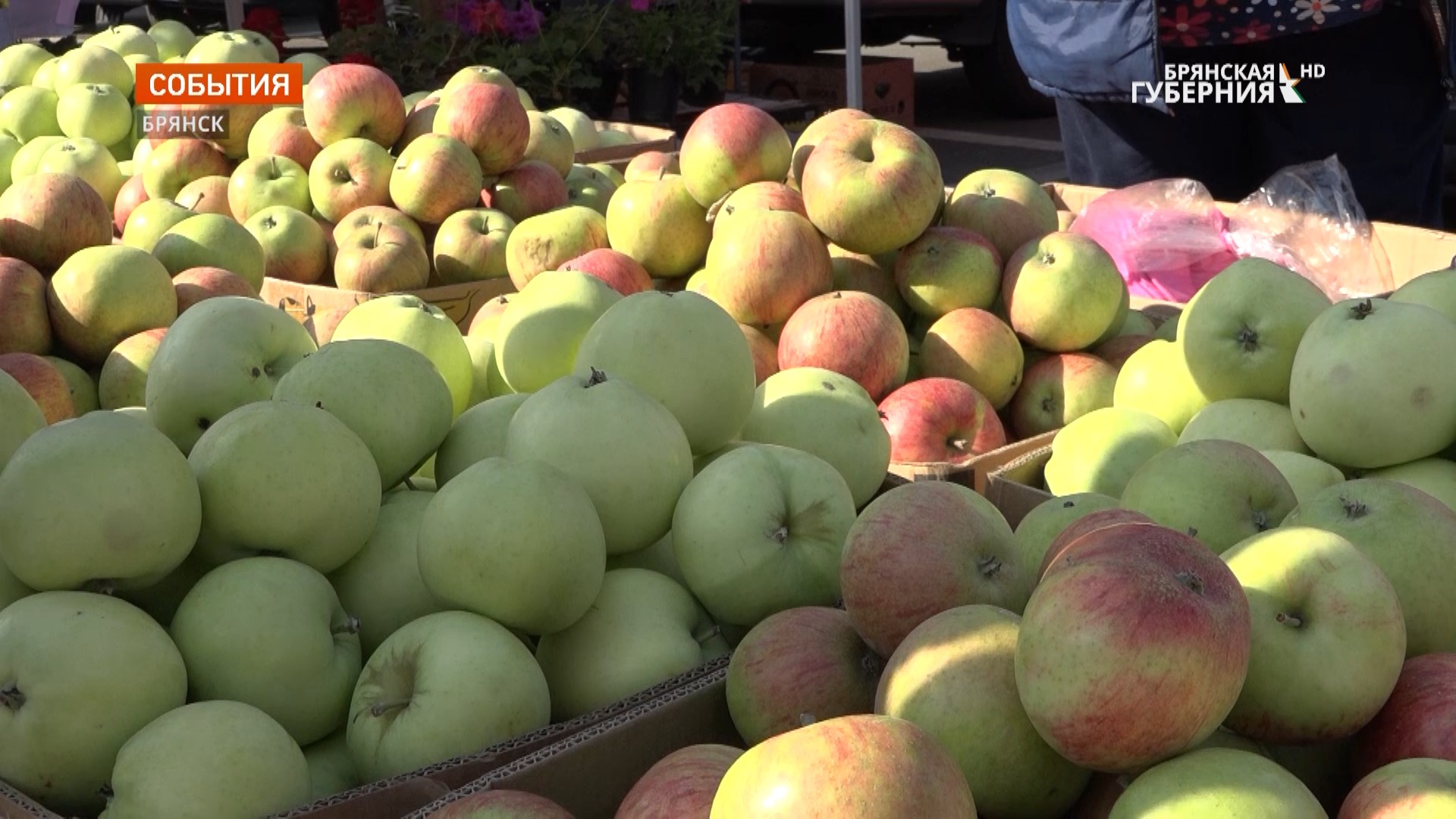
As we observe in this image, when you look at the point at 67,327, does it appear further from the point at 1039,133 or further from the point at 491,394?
the point at 1039,133

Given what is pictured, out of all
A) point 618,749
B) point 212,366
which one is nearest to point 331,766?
point 618,749

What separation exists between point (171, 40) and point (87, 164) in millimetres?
1090

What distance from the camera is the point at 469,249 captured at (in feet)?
11.0

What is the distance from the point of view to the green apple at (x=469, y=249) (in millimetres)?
3340

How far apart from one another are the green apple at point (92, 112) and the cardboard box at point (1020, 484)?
3100 millimetres

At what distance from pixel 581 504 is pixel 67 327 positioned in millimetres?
1573

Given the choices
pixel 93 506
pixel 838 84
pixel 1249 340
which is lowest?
pixel 838 84

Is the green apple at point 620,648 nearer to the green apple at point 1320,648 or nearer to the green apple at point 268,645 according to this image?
the green apple at point 268,645

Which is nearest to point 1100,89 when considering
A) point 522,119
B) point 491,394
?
point 522,119

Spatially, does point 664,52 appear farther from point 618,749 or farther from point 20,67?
point 618,749

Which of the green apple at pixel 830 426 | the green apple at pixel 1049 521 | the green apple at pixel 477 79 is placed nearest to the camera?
the green apple at pixel 1049 521

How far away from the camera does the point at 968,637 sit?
3.79ft

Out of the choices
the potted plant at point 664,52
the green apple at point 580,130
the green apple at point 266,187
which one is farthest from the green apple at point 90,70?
the potted plant at point 664,52

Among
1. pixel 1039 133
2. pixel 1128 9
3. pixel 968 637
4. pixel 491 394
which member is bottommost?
pixel 1039 133
